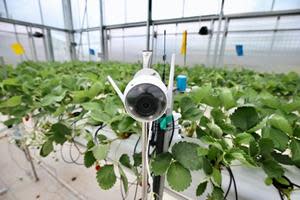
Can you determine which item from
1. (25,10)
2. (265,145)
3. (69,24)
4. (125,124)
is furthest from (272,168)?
(69,24)

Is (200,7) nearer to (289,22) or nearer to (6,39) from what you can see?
(289,22)

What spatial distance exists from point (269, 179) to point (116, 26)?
659cm

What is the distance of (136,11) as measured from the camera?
18.5ft

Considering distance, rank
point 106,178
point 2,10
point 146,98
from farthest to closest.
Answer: point 2,10, point 106,178, point 146,98

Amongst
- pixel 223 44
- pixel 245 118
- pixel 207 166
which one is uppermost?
pixel 223 44

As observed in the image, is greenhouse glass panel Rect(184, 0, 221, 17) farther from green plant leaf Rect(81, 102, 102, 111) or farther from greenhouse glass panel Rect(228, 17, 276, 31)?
green plant leaf Rect(81, 102, 102, 111)

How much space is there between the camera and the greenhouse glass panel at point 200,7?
4027 millimetres

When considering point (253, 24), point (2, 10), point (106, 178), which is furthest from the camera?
point (2, 10)

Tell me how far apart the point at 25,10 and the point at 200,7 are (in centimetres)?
615

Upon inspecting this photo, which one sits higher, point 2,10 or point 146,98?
point 2,10

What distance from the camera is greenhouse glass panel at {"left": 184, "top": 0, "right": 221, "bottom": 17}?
4.03m

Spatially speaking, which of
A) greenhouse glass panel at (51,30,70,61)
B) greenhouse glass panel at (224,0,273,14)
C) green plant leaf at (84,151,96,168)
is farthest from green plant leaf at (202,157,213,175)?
greenhouse glass panel at (51,30,70,61)

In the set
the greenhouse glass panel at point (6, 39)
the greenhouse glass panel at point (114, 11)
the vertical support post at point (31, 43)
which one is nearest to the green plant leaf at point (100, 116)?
the greenhouse glass panel at point (114, 11)

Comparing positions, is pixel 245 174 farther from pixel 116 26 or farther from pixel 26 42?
pixel 26 42
